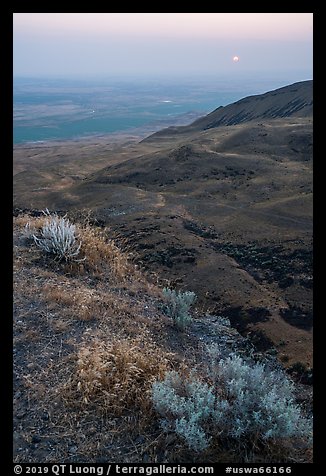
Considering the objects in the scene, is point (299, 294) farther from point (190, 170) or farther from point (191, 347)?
point (190, 170)

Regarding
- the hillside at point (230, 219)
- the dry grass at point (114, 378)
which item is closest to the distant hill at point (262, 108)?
the hillside at point (230, 219)

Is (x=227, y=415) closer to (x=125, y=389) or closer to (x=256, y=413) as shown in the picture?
(x=256, y=413)

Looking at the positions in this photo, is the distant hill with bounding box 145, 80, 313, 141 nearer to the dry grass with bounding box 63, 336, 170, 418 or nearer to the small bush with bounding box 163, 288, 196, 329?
the small bush with bounding box 163, 288, 196, 329

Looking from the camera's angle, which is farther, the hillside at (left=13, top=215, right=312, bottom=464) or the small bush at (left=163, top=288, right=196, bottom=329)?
the small bush at (left=163, top=288, right=196, bottom=329)

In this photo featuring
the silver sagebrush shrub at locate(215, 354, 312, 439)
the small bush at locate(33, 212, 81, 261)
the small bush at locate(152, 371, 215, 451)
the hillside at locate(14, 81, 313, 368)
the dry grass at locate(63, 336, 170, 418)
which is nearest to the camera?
the small bush at locate(152, 371, 215, 451)

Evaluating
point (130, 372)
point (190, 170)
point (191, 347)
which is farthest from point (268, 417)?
point (190, 170)

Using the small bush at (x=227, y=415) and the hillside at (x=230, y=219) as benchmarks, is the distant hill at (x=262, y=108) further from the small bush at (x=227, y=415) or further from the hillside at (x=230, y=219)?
the small bush at (x=227, y=415)

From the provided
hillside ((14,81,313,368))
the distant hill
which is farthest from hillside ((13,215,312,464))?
the distant hill

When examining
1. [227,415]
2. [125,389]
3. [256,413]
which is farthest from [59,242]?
[256,413]
